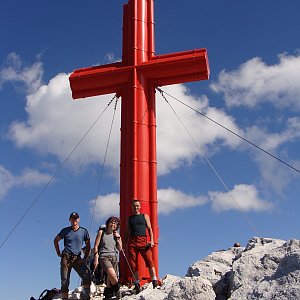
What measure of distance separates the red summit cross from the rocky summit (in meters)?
2.54

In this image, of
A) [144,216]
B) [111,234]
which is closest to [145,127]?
[144,216]

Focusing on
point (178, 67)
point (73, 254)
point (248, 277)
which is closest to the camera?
point (248, 277)

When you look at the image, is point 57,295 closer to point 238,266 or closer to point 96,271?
point 96,271

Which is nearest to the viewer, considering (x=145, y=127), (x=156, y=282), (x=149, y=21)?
(x=156, y=282)

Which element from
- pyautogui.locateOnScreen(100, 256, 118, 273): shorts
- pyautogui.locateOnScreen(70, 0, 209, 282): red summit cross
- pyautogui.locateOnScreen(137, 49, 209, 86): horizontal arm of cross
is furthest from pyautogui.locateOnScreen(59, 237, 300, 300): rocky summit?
pyautogui.locateOnScreen(137, 49, 209, 86): horizontal arm of cross

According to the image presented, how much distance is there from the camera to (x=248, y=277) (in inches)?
292

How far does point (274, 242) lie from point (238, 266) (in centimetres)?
190

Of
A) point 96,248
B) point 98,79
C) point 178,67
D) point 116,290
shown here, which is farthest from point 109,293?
point 98,79

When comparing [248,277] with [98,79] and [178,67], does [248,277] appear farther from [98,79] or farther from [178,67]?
[98,79]

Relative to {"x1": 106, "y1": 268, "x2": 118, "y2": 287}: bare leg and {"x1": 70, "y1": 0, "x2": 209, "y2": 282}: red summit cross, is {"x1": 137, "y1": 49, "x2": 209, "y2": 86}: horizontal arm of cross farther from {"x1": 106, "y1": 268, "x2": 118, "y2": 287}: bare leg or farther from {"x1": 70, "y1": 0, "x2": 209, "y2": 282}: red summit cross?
{"x1": 106, "y1": 268, "x2": 118, "y2": 287}: bare leg

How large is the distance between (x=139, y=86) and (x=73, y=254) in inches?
232

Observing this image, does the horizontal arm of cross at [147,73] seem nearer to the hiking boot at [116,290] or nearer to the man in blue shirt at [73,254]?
the man in blue shirt at [73,254]

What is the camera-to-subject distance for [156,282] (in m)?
9.27

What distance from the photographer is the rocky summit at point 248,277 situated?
6.05 m
